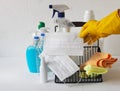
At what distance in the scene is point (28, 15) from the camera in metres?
1.37

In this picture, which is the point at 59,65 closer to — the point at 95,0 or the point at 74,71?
the point at 74,71

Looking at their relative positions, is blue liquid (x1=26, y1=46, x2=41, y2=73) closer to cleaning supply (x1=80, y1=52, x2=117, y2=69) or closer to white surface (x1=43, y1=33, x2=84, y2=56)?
white surface (x1=43, y1=33, x2=84, y2=56)

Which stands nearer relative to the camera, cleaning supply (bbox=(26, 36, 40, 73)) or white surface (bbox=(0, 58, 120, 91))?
white surface (bbox=(0, 58, 120, 91))

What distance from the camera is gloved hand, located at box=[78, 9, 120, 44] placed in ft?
2.76

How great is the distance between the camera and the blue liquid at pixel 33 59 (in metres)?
1.07

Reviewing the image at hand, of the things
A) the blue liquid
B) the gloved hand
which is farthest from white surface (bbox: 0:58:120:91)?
the gloved hand

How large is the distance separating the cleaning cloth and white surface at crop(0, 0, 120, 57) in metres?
0.42

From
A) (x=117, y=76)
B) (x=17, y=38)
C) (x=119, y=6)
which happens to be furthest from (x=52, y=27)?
(x=117, y=76)

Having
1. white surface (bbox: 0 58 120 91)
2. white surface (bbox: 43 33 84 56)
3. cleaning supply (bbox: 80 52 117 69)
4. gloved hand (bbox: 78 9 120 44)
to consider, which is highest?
gloved hand (bbox: 78 9 120 44)

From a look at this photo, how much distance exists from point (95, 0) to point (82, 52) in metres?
0.51

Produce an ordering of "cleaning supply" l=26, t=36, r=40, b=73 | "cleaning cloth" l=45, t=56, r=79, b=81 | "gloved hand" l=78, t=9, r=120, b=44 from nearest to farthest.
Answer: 1. "gloved hand" l=78, t=9, r=120, b=44
2. "cleaning cloth" l=45, t=56, r=79, b=81
3. "cleaning supply" l=26, t=36, r=40, b=73

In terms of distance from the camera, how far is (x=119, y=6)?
4.44 feet

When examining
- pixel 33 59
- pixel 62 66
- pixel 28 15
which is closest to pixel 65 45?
pixel 62 66

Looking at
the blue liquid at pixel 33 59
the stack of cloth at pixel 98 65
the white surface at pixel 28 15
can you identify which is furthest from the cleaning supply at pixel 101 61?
the white surface at pixel 28 15
